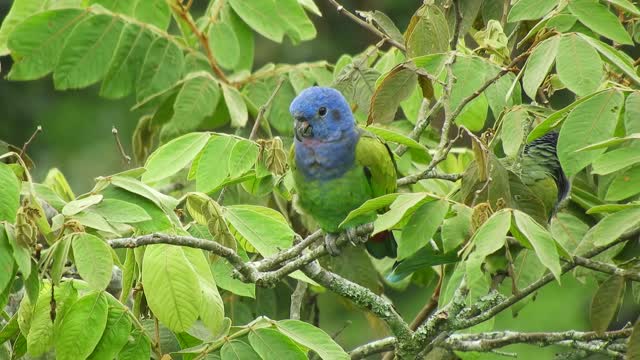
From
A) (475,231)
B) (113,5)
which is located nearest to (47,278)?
(475,231)

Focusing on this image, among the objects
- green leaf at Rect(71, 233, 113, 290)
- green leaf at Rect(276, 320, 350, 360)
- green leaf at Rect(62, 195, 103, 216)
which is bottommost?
green leaf at Rect(276, 320, 350, 360)

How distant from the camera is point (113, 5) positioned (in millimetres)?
3717

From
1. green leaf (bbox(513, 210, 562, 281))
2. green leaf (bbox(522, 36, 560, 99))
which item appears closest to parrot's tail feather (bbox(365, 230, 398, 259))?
green leaf (bbox(522, 36, 560, 99))

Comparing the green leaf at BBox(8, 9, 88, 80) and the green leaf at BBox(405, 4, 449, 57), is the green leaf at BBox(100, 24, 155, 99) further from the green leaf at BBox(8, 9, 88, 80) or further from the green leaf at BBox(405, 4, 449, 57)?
the green leaf at BBox(405, 4, 449, 57)

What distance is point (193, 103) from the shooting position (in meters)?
3.49

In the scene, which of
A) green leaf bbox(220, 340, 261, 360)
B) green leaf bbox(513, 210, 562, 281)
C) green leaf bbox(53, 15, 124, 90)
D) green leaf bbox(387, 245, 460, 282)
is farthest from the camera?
green leaf bbox(53, 15, 124, 90)

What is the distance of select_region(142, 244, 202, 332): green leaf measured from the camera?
7.35ft

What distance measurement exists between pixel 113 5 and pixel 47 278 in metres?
1.51

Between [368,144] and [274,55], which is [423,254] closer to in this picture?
[368,144]

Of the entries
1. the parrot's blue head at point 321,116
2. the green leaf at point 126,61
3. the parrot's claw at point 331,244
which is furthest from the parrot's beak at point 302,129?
the green leaf at point 126,61

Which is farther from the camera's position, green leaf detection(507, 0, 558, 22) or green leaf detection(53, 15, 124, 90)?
green leaf detection(53, 15, 124, 90)

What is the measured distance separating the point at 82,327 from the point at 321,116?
1284 mm

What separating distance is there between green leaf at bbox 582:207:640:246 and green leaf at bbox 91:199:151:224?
0.98 meters

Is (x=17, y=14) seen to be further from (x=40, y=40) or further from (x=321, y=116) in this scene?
(x=321, y=116)
